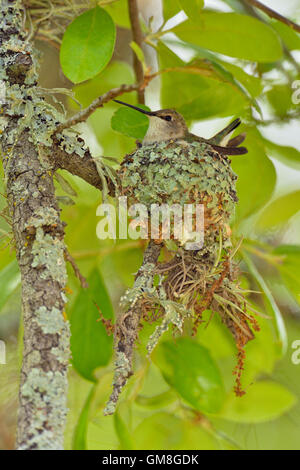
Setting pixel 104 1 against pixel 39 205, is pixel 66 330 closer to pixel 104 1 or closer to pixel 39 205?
pixel 39 205

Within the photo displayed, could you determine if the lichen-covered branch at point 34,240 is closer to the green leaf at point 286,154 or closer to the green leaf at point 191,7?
the green leaf at point 191,7

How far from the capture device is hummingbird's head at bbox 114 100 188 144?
2.37 m

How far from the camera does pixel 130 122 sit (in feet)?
6.90

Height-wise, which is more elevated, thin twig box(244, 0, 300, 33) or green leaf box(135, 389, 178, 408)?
thin twig box(244, 0, 300, 33)

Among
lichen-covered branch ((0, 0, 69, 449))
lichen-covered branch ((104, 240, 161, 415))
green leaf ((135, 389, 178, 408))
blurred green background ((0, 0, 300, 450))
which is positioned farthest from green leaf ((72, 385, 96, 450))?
lichen-covered branch ((0, 0, 69, 449))

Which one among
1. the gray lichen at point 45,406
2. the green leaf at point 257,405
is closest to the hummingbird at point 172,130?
the green leaf at point 257,405

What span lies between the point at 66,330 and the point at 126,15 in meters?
1.61

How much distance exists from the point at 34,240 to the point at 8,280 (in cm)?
66

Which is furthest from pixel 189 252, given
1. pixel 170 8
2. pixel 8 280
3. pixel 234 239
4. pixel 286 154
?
pixel 170 8

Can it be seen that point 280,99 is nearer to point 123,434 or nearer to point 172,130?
point 172,130

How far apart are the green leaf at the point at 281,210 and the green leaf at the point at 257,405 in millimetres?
776

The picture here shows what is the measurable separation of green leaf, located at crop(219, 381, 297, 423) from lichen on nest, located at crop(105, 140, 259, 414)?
2.35 ft

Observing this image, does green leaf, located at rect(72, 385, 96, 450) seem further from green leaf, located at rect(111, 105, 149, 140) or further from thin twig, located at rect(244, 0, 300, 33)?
thin twig, located at rect(244, 0, 300, 33)

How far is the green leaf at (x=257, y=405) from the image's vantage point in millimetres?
2523
